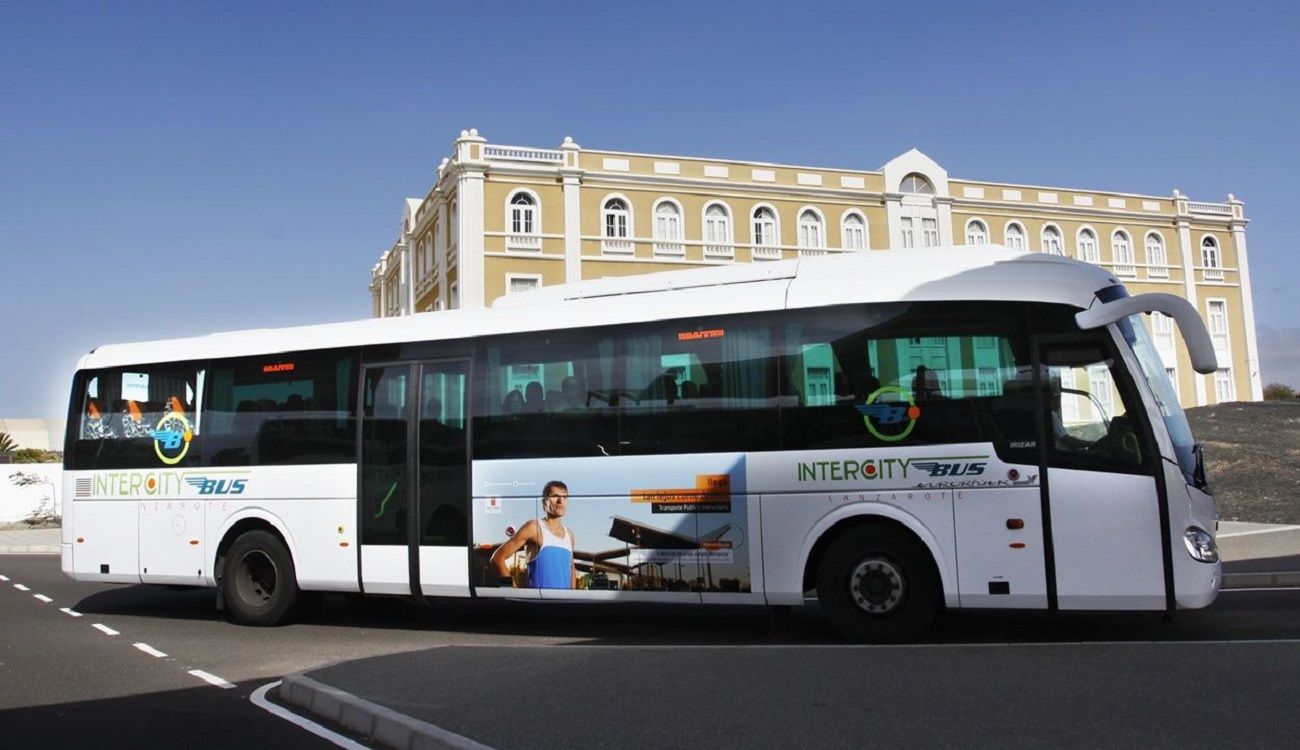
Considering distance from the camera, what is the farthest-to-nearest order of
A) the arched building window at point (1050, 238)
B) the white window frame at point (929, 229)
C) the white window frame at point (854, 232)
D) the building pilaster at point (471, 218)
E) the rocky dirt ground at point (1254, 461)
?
the arched building window at point (1050, 238) < the white window frame at point (929, 229) < the white window frame at point (854, 232) < the building pilaster at point (471, 218) < the rocky dirt ground at point (1254, 461)

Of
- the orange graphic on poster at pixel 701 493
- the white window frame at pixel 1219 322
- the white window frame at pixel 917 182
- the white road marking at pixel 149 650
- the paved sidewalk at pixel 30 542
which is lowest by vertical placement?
the white road marking at pixel 149 650

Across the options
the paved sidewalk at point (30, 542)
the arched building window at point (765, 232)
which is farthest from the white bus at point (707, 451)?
the arched building window at point (765, 232)

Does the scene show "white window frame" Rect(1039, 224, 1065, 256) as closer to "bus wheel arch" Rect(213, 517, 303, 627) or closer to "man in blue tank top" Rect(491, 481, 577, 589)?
"man in blue tank top" Rect(491, 481, 577, 589)

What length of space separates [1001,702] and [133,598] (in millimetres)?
13336

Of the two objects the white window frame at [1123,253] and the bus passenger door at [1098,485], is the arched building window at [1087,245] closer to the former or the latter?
the white window frame at [1123,253]

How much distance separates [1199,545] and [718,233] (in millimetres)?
42205

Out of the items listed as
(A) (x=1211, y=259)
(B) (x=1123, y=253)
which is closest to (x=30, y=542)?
(B) (x=1123, y=253)

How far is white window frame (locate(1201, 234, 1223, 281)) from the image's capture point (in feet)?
200

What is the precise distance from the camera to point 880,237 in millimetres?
53219

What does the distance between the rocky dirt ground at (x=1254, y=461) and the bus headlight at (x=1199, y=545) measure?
12.1m

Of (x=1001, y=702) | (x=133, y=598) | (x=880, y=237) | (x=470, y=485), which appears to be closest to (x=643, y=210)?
(x=880, y=237)

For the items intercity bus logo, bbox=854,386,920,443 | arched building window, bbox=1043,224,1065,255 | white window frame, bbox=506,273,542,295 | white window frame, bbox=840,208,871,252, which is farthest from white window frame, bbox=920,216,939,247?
intercity bus logo, bbox=854,386,920,443

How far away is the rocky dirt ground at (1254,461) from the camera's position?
841 inches

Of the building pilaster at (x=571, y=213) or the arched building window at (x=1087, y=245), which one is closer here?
the building pilaster at (x=571, y=213)
